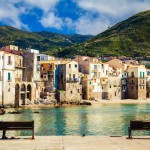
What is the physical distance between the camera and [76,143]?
66.6 feet

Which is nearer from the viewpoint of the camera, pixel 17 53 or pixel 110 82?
pixel 17 53

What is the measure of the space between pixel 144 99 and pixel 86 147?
105 meters

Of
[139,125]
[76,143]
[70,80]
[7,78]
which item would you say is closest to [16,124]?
[76,143]

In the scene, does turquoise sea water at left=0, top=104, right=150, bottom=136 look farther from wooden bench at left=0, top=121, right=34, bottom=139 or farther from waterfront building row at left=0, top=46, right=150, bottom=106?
waterfront building row at left=0, top=46, right=150, bottom=106

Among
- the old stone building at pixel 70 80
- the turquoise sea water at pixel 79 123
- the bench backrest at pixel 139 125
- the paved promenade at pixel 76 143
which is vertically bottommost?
the turquoise sea water at pixel 79 123

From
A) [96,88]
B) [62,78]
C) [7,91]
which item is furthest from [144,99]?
[7,91]

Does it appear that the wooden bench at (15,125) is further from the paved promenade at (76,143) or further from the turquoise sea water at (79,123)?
the turquoise sea water at (79,123)

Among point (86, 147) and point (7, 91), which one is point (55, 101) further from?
point (86, 147)

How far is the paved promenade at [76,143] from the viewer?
18625 mm

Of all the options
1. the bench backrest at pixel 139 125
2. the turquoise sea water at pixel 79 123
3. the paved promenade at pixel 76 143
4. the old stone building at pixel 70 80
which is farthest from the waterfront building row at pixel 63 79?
the bench backrest at pixel 139 125

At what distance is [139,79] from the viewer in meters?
123

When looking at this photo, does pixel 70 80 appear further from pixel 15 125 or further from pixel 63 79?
pixel 15 125

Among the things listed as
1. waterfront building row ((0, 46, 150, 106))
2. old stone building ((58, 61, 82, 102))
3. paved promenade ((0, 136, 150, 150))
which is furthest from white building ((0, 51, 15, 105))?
paved promenade ((0, 136, 150, 150))

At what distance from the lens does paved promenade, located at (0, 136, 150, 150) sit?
1862 centimetres
